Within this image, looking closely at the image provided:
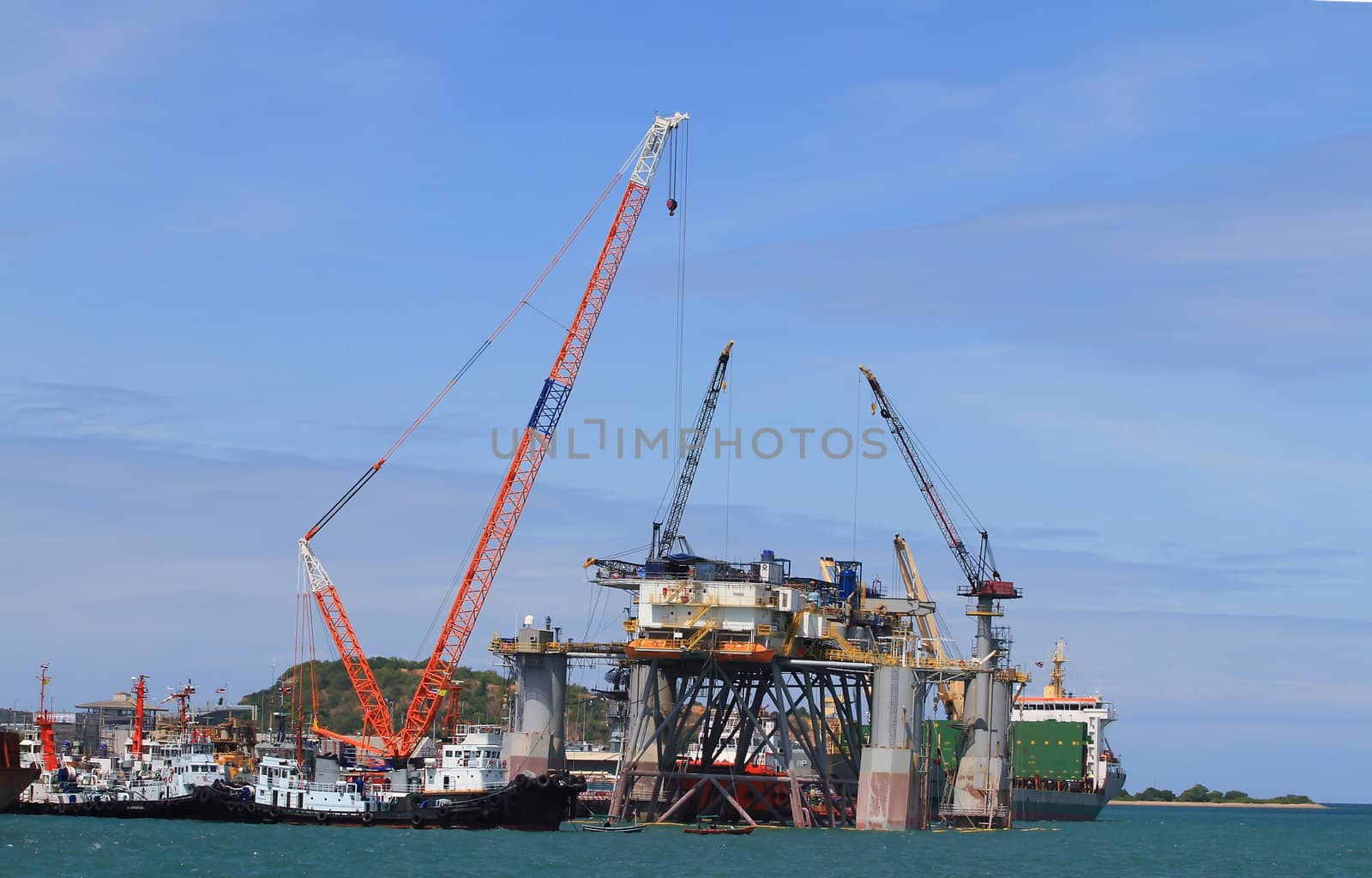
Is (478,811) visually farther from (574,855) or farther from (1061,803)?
(1061,803)

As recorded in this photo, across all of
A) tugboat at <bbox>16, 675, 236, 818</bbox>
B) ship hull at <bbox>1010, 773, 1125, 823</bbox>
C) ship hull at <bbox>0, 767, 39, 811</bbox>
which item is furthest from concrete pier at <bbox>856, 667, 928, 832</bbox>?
ship hull at <bbox>0, 767, 39, 811</bbox>

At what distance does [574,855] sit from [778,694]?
64.1 feet

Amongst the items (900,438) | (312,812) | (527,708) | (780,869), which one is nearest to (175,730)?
(312,812)

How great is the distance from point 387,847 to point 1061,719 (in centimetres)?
9788

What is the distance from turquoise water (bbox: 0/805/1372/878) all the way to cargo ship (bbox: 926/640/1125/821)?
37.3m

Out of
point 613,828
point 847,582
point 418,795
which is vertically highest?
point 847,582

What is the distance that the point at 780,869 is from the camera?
275 feet

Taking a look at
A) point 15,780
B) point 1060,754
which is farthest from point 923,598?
point 15,780

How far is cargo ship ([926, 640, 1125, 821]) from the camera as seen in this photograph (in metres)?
157

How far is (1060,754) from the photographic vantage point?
170 metres

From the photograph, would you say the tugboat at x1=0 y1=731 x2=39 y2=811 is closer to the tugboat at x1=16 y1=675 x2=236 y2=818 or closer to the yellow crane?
the tugboat at x1=16 y1=675 x2=236 y2=818

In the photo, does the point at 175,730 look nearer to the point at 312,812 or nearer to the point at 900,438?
the point at 312,812

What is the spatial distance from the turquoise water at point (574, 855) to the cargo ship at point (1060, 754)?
122ft

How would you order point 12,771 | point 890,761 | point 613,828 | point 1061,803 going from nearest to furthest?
point 890,761 → point 613,828 → point 12,771 → point 1061,803
